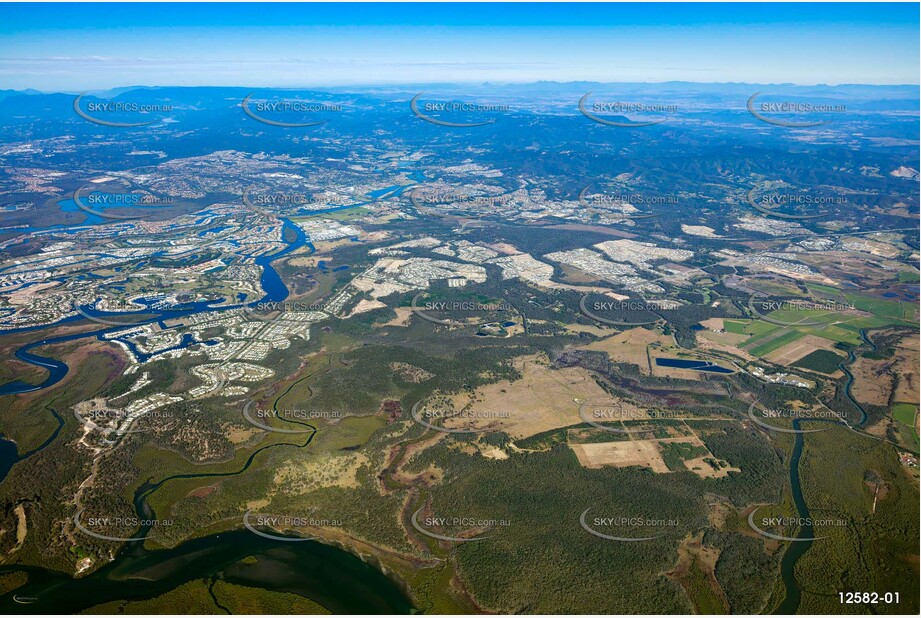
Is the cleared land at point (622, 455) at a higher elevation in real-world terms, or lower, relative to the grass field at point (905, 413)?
lower

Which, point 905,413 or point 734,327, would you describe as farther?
point 734,327

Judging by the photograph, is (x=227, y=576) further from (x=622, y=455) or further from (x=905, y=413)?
(x=905, y=413)

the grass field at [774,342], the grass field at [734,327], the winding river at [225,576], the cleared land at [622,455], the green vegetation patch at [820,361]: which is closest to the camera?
the winding river at [225,576]

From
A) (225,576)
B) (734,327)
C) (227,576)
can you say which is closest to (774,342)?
(734,327)

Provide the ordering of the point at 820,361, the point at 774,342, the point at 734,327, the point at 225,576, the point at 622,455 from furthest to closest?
1. the point at 734,327
2. the point at 774,342
3. the point at 820,361
4. the point at 622,455
5. the point at 225,576

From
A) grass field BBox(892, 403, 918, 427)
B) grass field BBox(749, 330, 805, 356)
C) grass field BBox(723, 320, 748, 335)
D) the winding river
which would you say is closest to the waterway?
the winding river

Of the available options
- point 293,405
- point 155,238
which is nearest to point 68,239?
point 155,238

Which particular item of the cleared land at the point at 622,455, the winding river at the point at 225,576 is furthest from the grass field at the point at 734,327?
the winding river at the point at 225,576

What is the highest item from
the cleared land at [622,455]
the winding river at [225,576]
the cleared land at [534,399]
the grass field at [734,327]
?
the grass field at [734,327]

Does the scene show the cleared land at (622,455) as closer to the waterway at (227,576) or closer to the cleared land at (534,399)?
the cleared land at (534,399)

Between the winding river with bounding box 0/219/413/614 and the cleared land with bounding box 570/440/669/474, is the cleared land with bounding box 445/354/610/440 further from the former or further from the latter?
the winding river with bounding box 0/219/413/614

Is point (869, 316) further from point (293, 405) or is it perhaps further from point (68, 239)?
point (68, 239)
